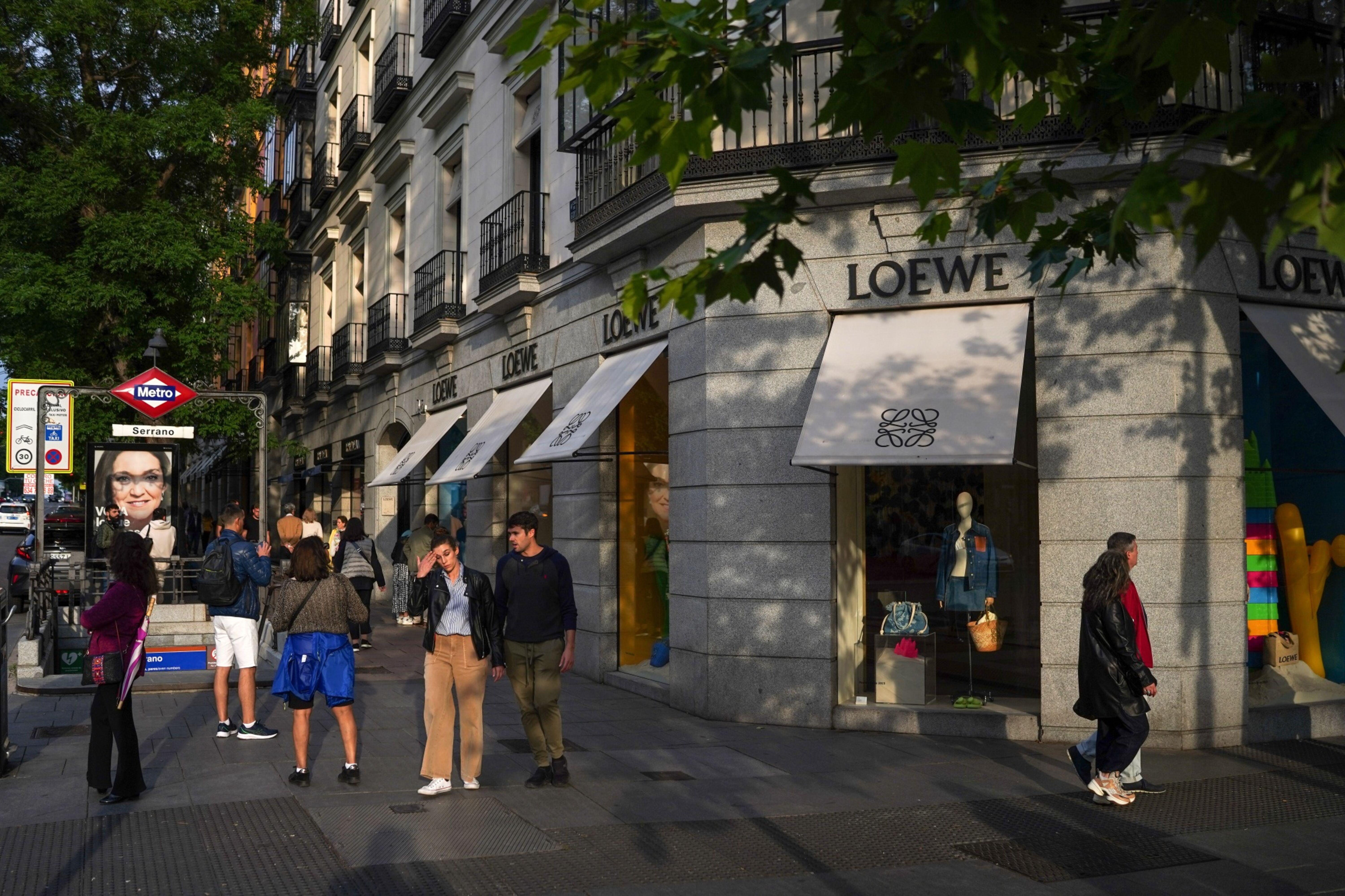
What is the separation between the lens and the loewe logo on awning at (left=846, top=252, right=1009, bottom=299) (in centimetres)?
1019

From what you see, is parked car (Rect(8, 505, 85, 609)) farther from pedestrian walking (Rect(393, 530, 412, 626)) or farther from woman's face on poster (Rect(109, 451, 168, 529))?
pedestrian walking (Rect(393, 530, 412, 626))

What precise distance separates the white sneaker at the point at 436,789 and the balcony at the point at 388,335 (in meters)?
14.8

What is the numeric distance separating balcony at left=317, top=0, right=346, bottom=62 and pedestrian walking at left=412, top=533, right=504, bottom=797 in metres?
23.7

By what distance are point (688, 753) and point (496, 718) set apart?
2242 mm

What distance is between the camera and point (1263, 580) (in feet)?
34.7

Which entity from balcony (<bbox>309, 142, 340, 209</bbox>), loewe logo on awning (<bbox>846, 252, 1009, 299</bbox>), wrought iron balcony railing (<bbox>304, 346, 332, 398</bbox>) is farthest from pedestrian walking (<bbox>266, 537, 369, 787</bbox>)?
balcony (<bbox>309, 142, 340, 209</bbox>)

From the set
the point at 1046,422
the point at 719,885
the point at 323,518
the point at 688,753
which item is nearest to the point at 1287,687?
the point at 1046,422

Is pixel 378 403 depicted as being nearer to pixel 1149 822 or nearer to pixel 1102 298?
pixel 1102 298

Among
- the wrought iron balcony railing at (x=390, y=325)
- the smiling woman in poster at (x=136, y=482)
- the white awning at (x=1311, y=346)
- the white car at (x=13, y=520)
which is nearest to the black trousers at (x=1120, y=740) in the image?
the white awning at (x=1311, y=346)

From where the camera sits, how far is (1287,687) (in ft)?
34.1

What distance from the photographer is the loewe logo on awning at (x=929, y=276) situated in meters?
10.2

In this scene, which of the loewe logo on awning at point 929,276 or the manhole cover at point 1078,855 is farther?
the loewe logo on awning at point 929,276

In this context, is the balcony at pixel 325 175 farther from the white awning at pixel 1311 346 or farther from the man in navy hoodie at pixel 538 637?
the white awning at pixel 1311 346

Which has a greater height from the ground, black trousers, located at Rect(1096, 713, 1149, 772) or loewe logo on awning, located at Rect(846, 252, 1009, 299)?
loewe logo on awning, located at Rect(846, 252, 1009, 299)
